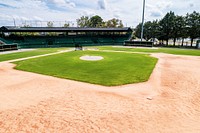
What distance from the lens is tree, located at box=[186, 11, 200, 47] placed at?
39.9m

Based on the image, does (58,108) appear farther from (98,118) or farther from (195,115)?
(195,115)

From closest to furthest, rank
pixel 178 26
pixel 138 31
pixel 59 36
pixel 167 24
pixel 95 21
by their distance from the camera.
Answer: pixel 178 26, pixel 167 24, pixel 59 36, pixel 138 31, pixel 95 21

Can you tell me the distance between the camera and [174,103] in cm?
779

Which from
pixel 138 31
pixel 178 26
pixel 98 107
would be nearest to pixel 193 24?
pixel 178 26

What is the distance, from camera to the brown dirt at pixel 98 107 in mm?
5859

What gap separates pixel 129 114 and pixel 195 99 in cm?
433

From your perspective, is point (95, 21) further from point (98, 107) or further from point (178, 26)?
point (98, 107)

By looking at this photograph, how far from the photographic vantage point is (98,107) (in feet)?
24.1

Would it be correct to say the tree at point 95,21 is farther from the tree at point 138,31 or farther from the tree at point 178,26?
the tree at point 178,26

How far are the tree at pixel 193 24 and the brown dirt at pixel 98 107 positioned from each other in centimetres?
3583

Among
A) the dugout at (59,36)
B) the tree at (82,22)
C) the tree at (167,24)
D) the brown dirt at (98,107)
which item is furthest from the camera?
the tree at (82,22)

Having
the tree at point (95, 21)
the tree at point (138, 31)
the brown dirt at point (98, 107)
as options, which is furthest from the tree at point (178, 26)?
the tree at point (95, 21)

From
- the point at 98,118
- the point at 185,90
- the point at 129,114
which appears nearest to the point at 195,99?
the point at 185,90

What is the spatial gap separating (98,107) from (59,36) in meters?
45.1
